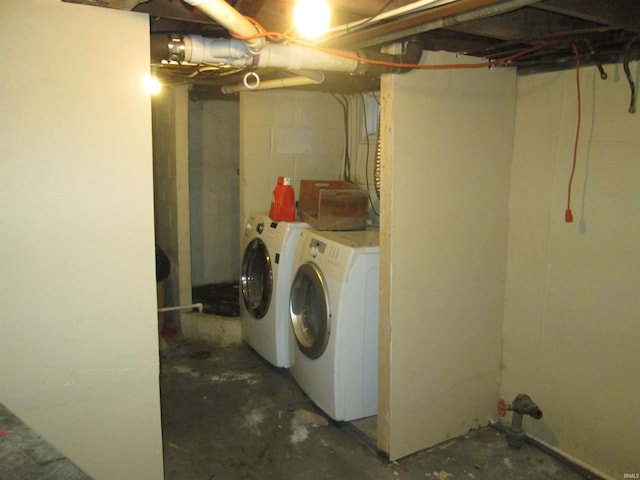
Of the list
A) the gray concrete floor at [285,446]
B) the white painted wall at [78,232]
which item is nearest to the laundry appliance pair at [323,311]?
the gray concrete floor at [285,446]

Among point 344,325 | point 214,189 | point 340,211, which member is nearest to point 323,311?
point 344,325

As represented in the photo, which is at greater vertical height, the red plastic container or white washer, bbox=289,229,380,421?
the red plastic container

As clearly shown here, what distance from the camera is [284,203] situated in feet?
11.5

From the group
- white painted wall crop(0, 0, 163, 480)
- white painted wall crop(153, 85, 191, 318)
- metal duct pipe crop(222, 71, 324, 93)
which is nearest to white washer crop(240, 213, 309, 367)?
white painted wall crop(153, 85, 191, 318)

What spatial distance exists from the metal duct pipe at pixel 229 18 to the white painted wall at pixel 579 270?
1518 millimetres

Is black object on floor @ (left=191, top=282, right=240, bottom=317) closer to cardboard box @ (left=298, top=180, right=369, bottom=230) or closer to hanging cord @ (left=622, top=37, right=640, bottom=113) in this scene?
cardboard box @ (left=298, top=180, right=369, bottom=230)

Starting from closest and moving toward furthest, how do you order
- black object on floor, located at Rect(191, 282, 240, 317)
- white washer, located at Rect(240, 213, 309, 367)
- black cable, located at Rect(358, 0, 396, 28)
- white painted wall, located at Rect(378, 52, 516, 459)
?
black cable, located at Rect(358, 0, 396, 28)
white painted wall, located at Rect(378, 52, 516, 459)
white washer, located at Rect(240, 213, 309, 367)
black object on floor, located at Rect(191, 282, 240, 317)

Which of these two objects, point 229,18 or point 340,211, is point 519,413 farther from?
point 229,18

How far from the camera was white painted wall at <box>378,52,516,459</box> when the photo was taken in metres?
2.43

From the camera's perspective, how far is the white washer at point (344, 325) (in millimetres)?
2740

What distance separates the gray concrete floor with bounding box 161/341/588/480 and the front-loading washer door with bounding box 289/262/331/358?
0.41m

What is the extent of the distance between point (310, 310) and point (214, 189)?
7.38ft

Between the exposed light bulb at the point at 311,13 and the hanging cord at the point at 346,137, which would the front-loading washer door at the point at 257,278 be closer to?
the hanging cord at the point at 346,137

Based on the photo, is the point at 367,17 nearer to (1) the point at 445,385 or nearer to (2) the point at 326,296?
(2) the point at 326,296
